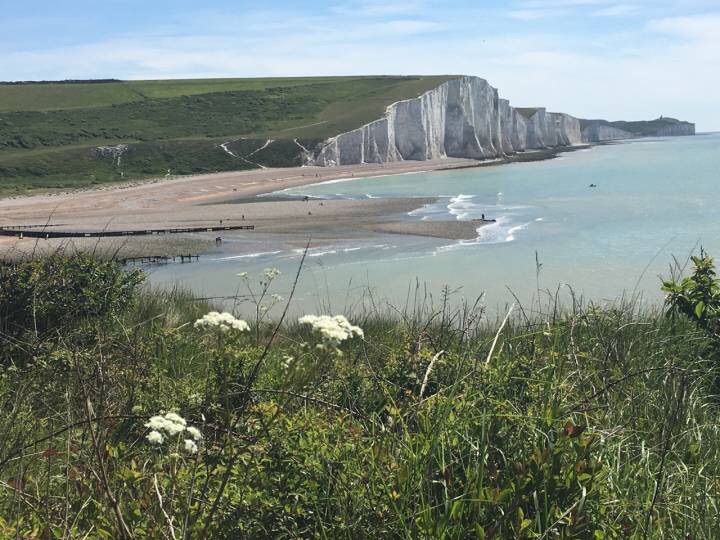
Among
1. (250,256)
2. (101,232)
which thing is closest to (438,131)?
(101,232)

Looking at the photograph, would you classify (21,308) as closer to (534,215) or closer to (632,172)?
(534,215)

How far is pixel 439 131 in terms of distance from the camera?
108438 mm

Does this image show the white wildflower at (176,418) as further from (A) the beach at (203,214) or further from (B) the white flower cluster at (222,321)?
(A) the beach at (203,214)

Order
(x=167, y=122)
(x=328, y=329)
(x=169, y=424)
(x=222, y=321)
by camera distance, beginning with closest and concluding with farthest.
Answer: (x=169, y=424), (x=328, y=329), (x=222, y=321), (x=167, y=122)

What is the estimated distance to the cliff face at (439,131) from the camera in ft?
312

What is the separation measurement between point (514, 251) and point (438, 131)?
265ft

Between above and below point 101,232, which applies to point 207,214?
below

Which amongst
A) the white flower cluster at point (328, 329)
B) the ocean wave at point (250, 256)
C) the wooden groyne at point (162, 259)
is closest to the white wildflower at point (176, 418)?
the white flower cluster at point (328, 329)

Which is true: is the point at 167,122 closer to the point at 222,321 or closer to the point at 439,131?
the point at 439,131

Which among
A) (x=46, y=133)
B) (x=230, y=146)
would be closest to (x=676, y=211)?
(x=230, y=146)

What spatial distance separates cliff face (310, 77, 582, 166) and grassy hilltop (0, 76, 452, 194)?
300 cm

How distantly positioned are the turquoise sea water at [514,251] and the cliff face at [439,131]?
3148cm

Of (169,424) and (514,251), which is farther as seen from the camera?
(514,251)

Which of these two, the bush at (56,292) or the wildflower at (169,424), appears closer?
the wildflower at (169,424)
